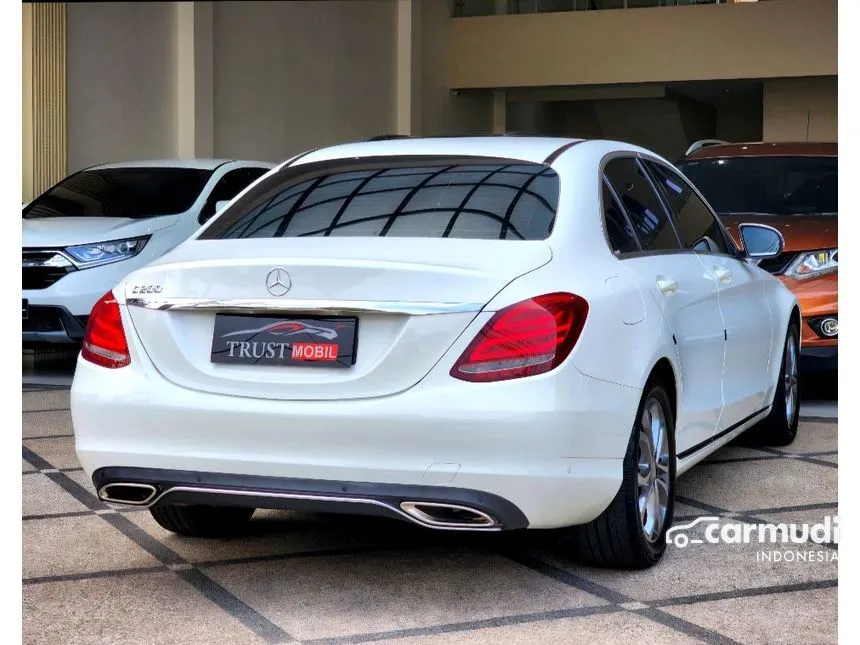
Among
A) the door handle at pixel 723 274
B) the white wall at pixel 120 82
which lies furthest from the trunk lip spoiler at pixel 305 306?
the white wall at pixel 120 82

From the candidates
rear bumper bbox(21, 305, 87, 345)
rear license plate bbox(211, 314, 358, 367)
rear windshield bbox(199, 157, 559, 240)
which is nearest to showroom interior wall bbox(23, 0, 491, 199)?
rear bumper bbox(21, 305, 87, 345)

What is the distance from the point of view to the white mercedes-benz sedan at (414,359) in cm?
370

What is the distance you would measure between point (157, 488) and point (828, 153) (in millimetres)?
7024

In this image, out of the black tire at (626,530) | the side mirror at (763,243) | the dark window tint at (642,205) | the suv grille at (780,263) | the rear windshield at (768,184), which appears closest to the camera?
the black tire at (626,530)

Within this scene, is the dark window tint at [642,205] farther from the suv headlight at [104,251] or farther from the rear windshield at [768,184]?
the suv headlight at [104,251]

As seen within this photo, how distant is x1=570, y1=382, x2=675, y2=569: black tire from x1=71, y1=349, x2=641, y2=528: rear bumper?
0.15 m

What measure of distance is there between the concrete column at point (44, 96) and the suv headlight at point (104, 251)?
552 cm

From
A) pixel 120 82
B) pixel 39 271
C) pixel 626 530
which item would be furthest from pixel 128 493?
pixel 120 82

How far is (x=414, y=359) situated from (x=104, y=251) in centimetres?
625

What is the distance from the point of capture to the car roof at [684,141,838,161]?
9.60 metres

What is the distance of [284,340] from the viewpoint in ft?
12.6

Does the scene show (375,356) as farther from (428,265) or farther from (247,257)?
(247,257)

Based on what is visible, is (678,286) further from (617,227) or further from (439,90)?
(439,90)

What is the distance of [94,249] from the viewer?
9.45 metres
